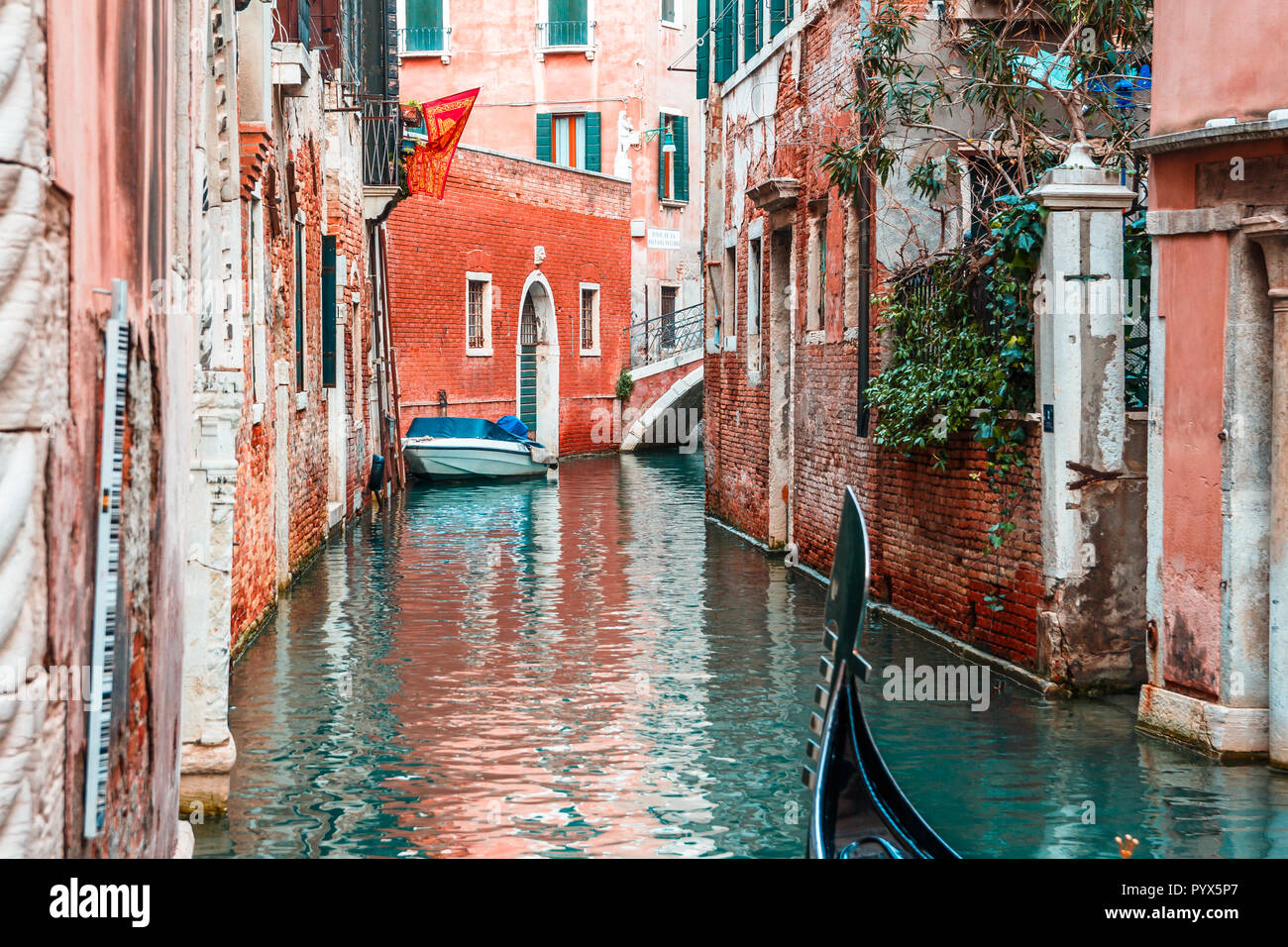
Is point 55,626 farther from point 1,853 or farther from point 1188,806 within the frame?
point 1188,806

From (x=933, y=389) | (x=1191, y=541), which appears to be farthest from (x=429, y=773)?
(x=933, y=389)

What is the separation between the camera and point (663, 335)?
1262 inches

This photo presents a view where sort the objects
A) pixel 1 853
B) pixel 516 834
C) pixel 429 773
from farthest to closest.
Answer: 1. pixel 429 773
2. pixel 516 834
3. pixel 1 853

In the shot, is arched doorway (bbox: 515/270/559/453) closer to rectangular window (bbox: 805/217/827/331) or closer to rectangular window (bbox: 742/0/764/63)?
rectangular window (bbox: 742/0/764/63)

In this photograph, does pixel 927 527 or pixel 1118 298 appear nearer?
pixel 1118 298

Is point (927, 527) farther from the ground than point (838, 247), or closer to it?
closer to it

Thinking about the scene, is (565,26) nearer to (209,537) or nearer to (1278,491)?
(1278,491)

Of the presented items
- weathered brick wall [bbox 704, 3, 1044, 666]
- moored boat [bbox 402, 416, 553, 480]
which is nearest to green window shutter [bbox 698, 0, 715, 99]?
weathered brick wall [bbox 704, 3, 1044, 666]

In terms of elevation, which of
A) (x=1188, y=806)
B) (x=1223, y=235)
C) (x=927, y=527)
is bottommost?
(x=1188, y=806)

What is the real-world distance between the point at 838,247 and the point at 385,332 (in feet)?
35.4

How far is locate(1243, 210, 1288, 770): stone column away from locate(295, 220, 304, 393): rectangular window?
7.68m

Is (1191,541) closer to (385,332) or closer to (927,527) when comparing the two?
(927,527)

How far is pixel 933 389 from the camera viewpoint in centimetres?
955
